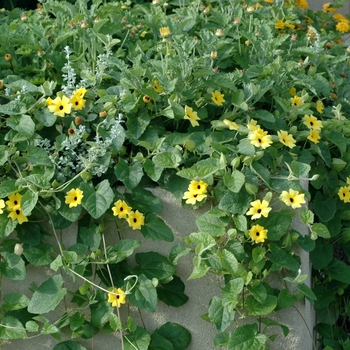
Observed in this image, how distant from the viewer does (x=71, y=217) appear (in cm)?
220

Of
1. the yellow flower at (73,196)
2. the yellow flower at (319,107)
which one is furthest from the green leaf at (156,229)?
the yellow flower at (319,107)

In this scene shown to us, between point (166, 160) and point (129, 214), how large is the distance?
203mm

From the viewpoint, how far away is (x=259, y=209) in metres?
2.16

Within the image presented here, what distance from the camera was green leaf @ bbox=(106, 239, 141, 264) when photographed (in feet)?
7.17

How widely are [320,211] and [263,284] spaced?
384 mm

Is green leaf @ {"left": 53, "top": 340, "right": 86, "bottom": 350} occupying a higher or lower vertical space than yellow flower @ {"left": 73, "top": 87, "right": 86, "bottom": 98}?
lower

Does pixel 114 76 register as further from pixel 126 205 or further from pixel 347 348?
pixel 347 348

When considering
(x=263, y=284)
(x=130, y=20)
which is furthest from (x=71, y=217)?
(x=130, y=20)

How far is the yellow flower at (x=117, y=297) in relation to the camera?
2137mm

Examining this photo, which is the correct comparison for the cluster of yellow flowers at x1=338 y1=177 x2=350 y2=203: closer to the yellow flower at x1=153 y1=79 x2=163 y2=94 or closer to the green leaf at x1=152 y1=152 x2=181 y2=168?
the green leaf at x1=152 y1=152 x2=181 y2=168

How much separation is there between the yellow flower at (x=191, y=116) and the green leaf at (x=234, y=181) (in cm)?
29

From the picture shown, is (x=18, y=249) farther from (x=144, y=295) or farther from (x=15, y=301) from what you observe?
(x=144, y=295)

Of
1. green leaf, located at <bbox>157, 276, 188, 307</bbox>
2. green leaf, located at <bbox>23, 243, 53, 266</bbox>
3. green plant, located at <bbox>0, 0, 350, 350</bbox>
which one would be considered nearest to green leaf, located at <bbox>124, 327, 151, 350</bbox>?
green plant, located at <bbox>0, 0, 350, 350</bbox>

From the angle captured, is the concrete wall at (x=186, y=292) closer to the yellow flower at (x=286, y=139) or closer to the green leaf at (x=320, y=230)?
the green leaf at (x=320, y=230)
